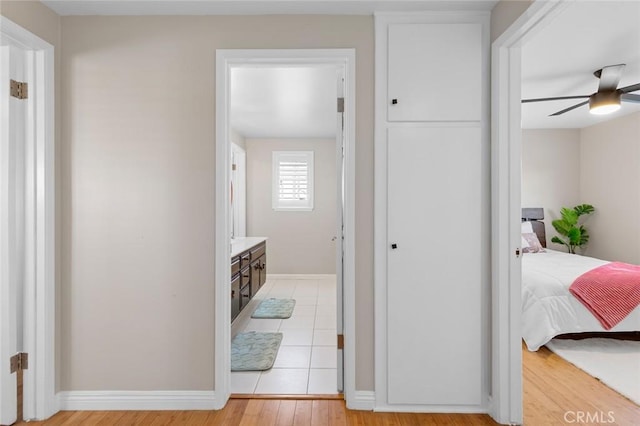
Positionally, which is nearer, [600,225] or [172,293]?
[172,293]

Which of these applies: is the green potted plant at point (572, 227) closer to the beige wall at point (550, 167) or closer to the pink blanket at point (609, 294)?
the beige wall at point (550, 167)

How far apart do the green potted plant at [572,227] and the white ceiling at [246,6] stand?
445cm

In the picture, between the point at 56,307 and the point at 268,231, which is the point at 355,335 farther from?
the point at 268,231

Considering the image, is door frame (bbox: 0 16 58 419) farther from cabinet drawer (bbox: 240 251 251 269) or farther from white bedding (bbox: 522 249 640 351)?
white bedding (bbox: 522 249 640 351)

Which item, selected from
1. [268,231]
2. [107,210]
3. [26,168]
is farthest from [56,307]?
[268,231]

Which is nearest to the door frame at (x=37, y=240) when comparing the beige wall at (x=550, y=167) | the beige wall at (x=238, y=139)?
the beige wall at (x=238, y=139)

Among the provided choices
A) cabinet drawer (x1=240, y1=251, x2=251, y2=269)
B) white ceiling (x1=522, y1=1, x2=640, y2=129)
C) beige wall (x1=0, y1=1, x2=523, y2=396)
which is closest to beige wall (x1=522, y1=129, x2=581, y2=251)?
white ceiling (x1=522, y1=1, x2=640, y2=129)

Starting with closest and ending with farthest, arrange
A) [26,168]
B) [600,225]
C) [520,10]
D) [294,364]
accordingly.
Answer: [520,10] → [26,168] → [294,364] → [600,225]

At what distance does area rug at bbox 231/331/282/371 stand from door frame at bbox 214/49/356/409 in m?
0.57

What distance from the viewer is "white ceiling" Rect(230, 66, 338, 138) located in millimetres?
3213

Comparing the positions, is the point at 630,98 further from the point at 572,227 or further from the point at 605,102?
the point at 572,227

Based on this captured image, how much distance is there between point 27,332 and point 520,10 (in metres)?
3.20

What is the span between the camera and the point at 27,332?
201 cm

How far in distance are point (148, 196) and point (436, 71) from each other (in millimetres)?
1904
